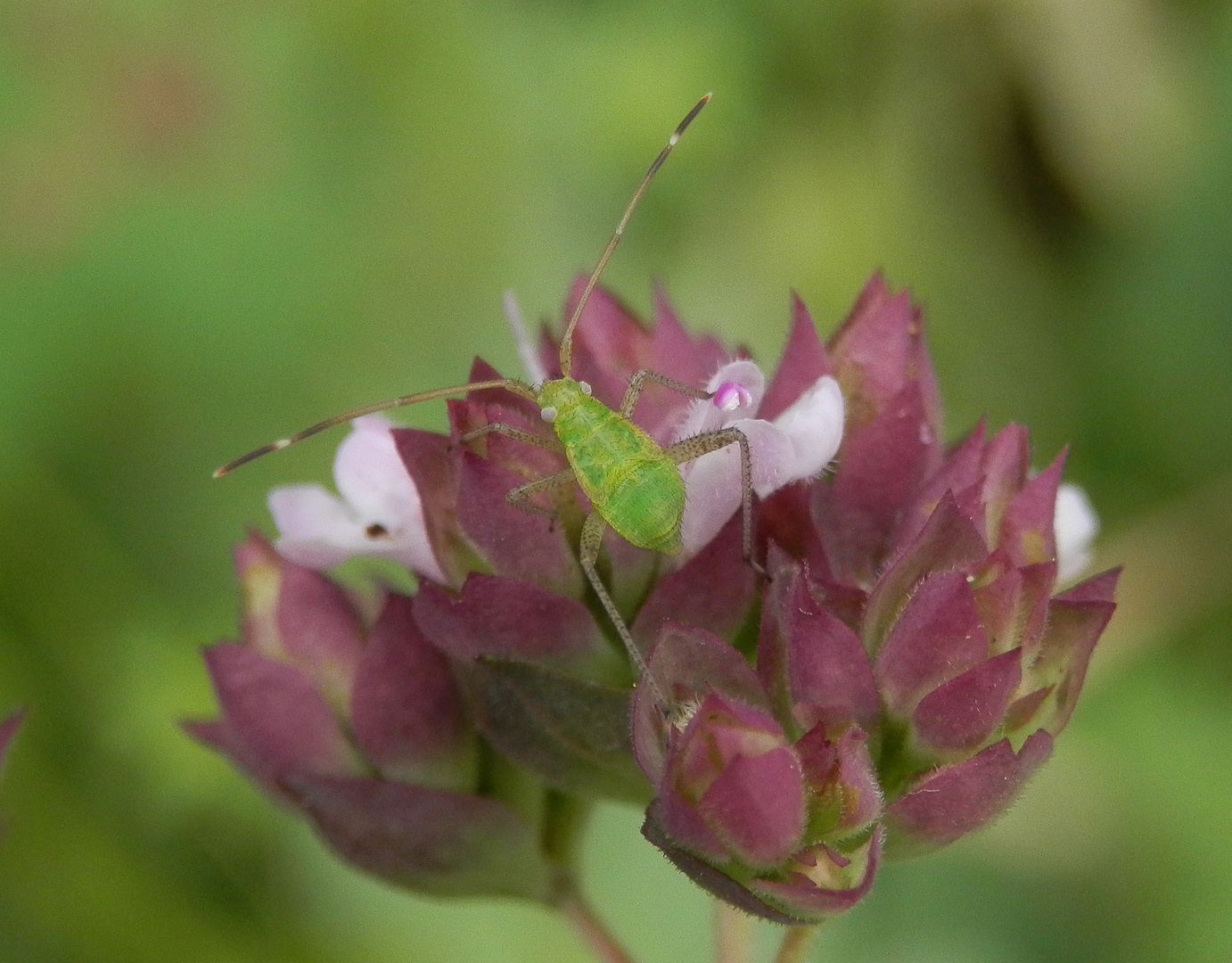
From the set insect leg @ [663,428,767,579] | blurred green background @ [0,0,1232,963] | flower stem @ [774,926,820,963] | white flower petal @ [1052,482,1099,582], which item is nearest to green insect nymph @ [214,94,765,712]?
insect leg @ [663,428,767,579]

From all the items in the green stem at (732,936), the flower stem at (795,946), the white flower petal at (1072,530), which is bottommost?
the green stem at (732,936)

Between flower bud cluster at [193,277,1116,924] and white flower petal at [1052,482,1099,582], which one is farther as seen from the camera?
white flower petal at [1052,482,1099,582]

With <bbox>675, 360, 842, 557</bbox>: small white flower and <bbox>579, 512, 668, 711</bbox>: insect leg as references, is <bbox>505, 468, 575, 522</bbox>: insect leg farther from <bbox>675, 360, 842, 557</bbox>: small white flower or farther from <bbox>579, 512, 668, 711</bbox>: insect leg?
<bbox>675, 360, 842, 557</bbox>: small white flower

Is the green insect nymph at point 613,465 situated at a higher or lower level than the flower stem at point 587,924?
higher

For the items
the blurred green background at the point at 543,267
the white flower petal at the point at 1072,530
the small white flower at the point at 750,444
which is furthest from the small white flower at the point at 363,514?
the blurred green background at the point at 543,267

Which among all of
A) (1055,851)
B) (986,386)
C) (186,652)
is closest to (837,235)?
(986,386)

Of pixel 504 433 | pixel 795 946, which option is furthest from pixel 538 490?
pixel 795 946

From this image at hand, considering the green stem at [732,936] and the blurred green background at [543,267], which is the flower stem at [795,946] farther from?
the blurred green background at [543,267]
